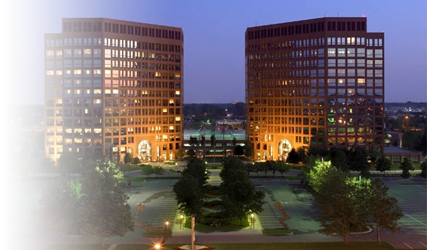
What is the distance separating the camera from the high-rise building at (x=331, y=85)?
5699 inches

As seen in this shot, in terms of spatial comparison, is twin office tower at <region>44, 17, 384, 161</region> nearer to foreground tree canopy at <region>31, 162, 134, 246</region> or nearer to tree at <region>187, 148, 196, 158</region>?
tree at <region>187, 148, 196, 158</region>

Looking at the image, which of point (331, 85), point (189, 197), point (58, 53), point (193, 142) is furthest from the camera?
point (193, 142)

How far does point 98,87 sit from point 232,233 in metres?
98.0

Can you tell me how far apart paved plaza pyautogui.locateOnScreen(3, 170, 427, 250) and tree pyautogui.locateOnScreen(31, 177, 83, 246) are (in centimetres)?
402

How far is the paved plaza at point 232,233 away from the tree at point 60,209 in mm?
4019

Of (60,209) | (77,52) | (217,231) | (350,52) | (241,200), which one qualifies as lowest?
(217,231)

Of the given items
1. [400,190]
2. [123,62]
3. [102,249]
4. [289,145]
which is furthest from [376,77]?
[102,249]

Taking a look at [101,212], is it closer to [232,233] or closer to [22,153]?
[232,233]

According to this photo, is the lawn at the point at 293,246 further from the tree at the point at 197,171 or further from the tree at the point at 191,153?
the tree at the point at 191,153

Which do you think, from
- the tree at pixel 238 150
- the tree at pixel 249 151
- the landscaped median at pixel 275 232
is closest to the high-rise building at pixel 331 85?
the tree at pixel 249 151

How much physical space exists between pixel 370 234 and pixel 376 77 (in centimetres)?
9433

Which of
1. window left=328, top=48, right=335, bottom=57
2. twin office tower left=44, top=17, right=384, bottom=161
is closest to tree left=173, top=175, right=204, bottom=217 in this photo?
twin office tower left=44, top=17, right=384, bottom=161

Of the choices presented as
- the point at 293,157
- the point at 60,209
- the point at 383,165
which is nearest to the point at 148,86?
the point at 293,157

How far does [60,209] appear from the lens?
5491 centimetres
